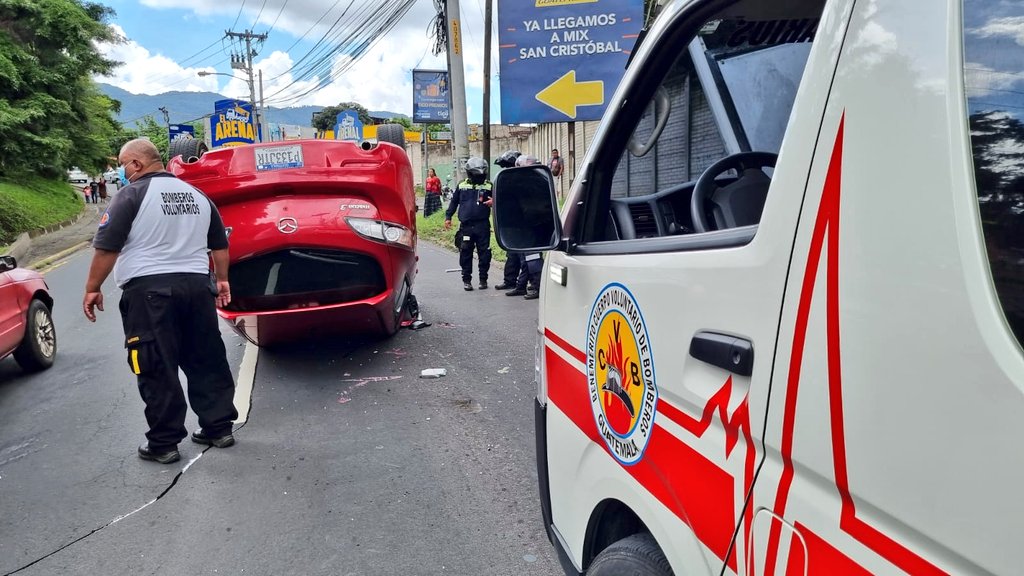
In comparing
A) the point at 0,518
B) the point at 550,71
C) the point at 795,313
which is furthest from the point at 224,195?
the point at 550,71

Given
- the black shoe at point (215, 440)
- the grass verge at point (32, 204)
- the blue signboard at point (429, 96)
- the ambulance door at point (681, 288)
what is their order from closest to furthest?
1. the ambulance door at point (681, 288)
2. the black shoe at point (215, 440)
3. the grass verge at point (32, 204)
4. the blue signboard at point (429, 96)

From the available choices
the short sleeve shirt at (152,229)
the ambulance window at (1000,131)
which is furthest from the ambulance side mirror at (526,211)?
the short sleeve shirt at (152,229)

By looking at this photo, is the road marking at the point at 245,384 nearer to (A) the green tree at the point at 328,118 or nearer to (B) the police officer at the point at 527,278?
(B) the police officer at the point at 527,278

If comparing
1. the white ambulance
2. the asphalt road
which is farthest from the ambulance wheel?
the asphalt road

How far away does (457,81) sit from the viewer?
14.8 metres

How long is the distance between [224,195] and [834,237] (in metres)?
4.97

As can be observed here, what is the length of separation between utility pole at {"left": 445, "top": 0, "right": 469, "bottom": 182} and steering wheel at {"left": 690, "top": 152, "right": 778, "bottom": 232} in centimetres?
1283

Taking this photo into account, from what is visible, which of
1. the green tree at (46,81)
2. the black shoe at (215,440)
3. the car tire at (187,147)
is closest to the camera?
the black shoe at (215,440)

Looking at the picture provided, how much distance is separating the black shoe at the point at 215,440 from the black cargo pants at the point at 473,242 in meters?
5.52

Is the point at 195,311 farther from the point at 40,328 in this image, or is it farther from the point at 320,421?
the point at 40,328

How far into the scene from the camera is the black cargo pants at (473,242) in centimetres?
952

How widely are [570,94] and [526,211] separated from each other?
8.79 metres

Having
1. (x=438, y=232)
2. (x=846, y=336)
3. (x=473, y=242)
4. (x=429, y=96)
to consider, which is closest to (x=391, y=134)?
(x=473, y=242)

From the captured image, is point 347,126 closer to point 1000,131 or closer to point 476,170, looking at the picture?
point 476,170
